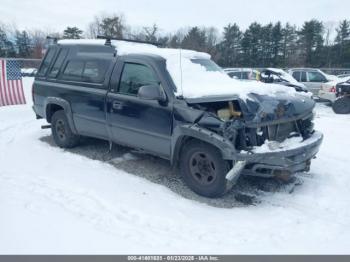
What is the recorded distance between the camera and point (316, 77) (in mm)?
16625

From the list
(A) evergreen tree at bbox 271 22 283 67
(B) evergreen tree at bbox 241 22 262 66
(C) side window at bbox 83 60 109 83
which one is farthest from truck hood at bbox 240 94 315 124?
(A) evergreen tree at bbox 271 22 283 67

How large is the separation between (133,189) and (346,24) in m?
58.2

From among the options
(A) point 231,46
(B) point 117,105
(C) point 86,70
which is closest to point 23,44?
(A) point 231,46

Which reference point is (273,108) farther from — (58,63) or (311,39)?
(311,39)

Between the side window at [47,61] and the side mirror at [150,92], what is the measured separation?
121 inches

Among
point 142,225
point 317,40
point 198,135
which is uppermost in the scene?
point 317,40

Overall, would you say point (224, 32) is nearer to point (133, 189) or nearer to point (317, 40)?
point (317, 40)

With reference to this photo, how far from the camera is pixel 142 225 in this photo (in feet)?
12.3

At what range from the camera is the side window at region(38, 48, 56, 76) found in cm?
682

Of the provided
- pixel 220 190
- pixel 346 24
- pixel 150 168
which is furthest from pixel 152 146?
pixel 346 24

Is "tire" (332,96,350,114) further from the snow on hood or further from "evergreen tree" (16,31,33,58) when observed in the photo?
"evergreen tree" (16,31,33,58)

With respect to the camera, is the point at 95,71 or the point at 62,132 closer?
the point at 95,71

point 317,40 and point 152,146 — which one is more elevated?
point 317,40

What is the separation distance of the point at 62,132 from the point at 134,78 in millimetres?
2300
